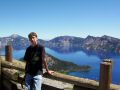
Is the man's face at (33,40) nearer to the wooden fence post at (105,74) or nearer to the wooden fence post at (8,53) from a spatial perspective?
the wooden fence post at (105,74)

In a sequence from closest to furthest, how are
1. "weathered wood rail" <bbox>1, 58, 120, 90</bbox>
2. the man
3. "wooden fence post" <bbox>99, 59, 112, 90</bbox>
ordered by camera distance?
"wooden fence post" <bbox>99, 59, 112, 90</bbox>, "weathered wood rail" <bbox>1, 58, 120, 90</bbox>, the man

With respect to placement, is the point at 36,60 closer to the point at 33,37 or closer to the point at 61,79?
the point at 33,37

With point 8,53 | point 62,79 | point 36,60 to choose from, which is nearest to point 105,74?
point 62,79

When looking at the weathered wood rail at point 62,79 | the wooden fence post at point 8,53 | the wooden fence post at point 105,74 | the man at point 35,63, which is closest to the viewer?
the wooden fence post at point 105,74

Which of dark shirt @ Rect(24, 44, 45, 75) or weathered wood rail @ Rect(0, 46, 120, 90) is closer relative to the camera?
weathered wood rail @ Rect(0, 46, 120, 90)

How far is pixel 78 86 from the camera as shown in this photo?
281 inches

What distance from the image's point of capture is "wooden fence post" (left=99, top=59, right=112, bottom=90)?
5.96 m

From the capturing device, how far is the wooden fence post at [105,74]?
5965 mm

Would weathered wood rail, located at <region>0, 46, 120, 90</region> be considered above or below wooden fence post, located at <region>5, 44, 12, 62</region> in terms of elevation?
below

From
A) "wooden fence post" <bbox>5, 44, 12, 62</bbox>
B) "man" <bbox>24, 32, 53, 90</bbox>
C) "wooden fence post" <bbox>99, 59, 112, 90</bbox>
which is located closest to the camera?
"wooden fence post" <bbox>99, 59, 112, 90</bbox>

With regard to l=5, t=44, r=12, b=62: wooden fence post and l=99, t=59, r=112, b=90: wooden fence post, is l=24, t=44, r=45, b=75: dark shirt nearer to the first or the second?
l=99, t=59, r=112, b=90: wooden fence post

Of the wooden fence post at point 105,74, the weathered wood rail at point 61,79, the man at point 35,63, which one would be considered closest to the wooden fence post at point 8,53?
the weathered wood rail at point 61,79

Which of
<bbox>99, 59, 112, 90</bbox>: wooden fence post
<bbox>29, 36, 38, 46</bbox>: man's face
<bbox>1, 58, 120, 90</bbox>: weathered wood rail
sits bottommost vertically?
<bbox>1, 58, 120, 90</bbox>: weathered wood rail

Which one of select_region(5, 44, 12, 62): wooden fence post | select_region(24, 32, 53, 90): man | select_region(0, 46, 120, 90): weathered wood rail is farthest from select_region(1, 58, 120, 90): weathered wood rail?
select_region(24, 32, 53, 90): man
